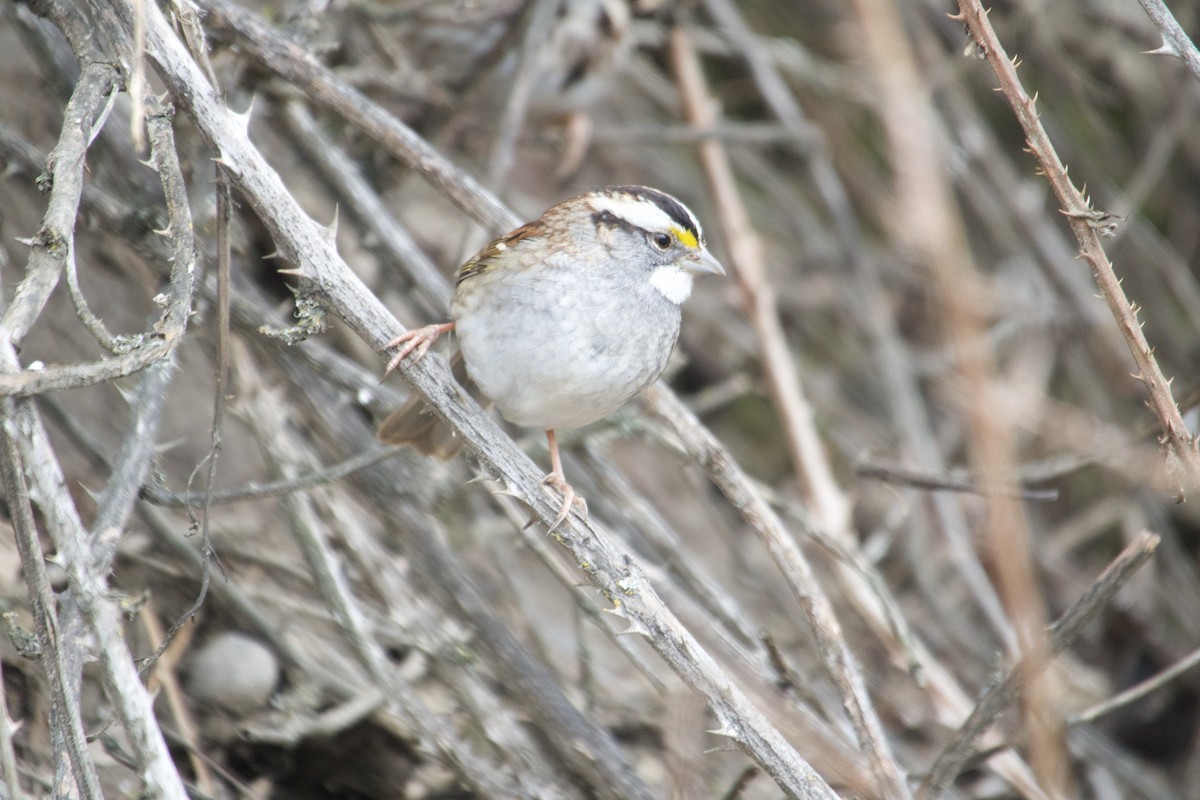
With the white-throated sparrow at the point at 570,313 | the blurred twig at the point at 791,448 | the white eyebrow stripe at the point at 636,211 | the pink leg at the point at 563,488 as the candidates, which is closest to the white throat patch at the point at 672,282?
the white-throated sparrow at the point at 570,313

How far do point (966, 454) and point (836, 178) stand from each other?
5.16 feet

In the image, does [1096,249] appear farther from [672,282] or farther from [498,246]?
[498,246]

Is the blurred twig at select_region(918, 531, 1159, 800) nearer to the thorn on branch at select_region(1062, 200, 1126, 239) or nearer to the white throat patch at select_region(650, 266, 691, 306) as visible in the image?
the thorn on branch at select_region(1062, 200, 1126, 239)

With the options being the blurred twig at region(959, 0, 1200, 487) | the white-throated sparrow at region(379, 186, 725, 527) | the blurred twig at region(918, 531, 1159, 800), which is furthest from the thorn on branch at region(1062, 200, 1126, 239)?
the white-throated sparrow at region(379, 186, 725, 527)

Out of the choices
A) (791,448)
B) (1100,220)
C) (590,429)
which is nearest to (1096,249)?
(1100,220)

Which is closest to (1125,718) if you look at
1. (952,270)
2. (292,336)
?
(292,336)

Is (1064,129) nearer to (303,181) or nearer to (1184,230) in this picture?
(1184,230)

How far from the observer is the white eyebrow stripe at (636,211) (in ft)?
10.9

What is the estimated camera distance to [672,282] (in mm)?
3328

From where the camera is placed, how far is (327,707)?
3502 millimetres

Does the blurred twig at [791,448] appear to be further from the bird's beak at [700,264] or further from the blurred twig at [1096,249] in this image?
the blurred twig at [1096,249]

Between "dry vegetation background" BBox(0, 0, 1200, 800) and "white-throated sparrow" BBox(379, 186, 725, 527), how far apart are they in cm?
27

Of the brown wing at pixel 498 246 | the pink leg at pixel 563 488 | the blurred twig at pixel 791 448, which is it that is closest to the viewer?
the pink leg at pixel 563 488

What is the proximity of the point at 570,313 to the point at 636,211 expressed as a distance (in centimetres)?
49
